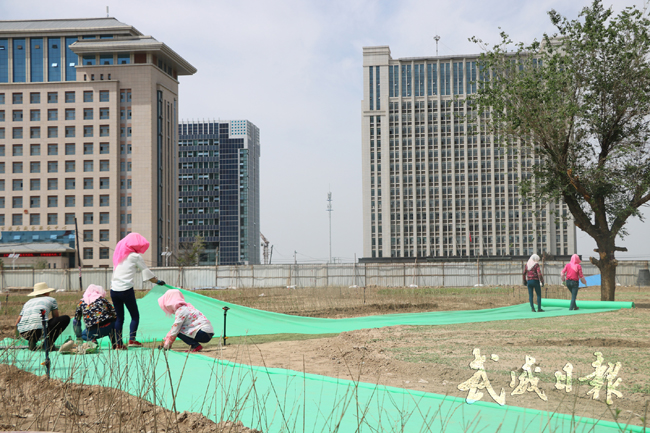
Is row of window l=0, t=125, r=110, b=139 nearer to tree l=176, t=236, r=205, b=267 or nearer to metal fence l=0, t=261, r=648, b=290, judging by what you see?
tree l=176, t=236, r=205, b=267

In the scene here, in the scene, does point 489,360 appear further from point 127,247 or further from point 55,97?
point 55,97

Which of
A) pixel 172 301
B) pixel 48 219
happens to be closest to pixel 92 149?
pixel 48 219

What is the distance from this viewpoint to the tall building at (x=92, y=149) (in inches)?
3120

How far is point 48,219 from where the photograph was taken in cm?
A: 8000

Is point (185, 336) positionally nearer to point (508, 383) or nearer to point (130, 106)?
point (508, 383)

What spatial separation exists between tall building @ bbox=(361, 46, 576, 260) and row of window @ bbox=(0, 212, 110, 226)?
46.1 metres

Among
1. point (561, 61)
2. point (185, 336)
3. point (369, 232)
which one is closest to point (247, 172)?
point (369, 232)

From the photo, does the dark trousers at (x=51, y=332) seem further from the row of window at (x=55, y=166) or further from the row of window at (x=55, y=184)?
the row of window at (x=55, y=166)

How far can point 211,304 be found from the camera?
14.6m

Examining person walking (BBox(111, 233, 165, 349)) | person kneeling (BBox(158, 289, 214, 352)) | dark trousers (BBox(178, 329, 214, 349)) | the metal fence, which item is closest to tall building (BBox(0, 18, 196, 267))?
the metal fence

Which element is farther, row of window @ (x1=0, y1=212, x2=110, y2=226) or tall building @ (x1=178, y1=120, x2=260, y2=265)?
tall building @ (x1=178, y1=120, x2=260, y2=265)

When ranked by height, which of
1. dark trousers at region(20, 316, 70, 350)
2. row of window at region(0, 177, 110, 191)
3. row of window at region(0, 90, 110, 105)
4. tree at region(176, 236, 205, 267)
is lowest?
tree at region(176, 236, 205, 267)

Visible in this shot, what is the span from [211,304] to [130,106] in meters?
72.7

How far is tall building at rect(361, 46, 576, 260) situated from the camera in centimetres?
10475
